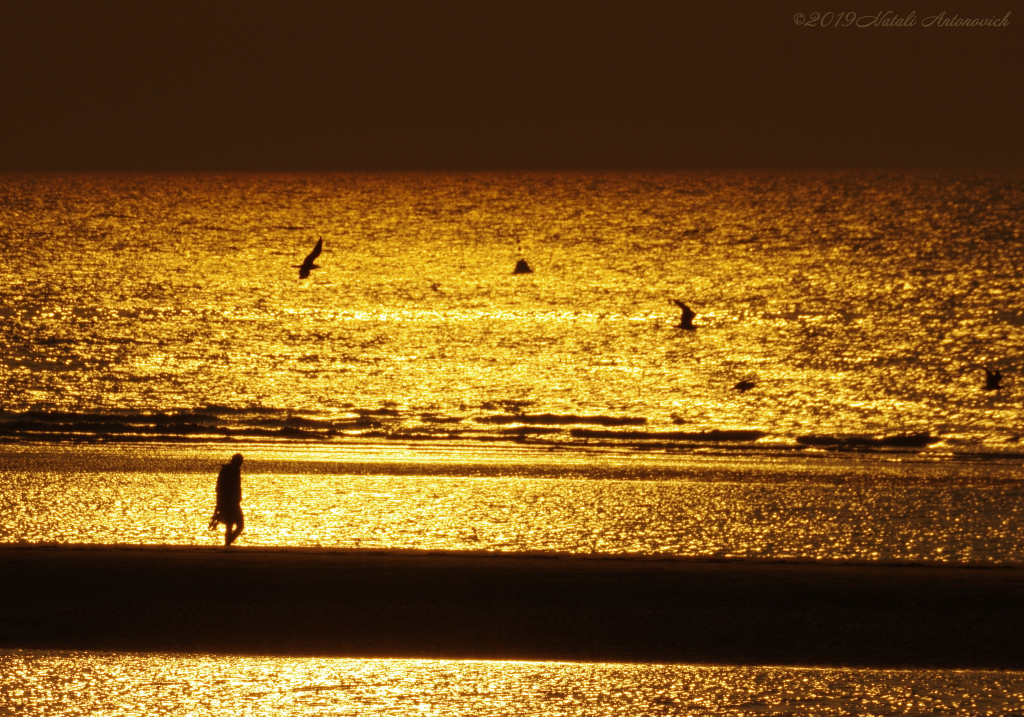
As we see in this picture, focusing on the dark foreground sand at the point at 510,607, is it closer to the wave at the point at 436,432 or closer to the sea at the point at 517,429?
the sea at the point at 517,429

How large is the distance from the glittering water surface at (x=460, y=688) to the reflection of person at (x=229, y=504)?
5.05m

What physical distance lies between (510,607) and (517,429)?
19187 mm

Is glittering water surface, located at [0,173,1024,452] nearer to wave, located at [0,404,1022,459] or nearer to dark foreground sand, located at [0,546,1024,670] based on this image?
wave, located at [0,404,1022,459]

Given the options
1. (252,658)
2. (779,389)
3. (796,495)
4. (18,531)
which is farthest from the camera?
(779,389)

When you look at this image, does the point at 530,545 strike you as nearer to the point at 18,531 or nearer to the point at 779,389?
the point at 18,531

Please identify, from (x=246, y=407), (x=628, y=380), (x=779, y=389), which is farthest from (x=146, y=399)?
(x=779, y=389)

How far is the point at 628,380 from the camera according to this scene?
3950 cm

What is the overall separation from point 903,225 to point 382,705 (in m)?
126

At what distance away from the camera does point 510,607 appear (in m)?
11.1

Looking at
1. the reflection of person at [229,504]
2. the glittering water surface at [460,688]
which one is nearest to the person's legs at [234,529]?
the reflection of person at [229,504]

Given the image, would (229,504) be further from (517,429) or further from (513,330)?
(513,330)

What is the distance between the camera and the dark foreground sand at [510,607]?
32.9 ft

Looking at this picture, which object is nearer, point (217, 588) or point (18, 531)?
point (217, 588)

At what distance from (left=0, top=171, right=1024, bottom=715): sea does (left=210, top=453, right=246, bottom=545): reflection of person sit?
A: 289 millimetres
